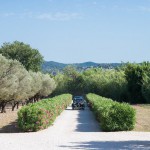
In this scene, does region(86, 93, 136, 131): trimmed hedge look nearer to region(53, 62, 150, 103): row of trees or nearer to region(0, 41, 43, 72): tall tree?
region(53, 62, 150, 103): row of trees

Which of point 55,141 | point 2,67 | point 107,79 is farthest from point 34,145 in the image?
point 107,79

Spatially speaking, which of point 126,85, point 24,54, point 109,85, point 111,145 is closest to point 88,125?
point 111,145

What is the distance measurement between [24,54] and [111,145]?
8027 centimetres

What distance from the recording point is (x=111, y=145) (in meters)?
15.6

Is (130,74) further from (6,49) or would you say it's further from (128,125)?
(128,125)

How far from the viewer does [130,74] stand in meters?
75.4

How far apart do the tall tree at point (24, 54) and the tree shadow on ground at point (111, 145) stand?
7821 cm

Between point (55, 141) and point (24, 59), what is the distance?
79270 mm

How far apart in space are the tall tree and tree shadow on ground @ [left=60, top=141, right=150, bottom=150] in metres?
78.2

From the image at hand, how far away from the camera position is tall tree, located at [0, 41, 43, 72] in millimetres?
93875

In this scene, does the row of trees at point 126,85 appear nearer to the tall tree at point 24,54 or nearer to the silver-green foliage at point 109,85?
the silver-green foliage at point 109,85

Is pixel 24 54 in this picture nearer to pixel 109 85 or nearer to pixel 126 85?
pixel 109 85

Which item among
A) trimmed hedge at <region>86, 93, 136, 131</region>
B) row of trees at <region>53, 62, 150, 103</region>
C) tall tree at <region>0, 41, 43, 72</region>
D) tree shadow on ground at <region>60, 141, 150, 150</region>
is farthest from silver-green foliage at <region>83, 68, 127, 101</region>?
tree shadow on ground at <region>60, 141, 150, 150</region>

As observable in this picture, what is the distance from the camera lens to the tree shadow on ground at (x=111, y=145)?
14711 millimetres
